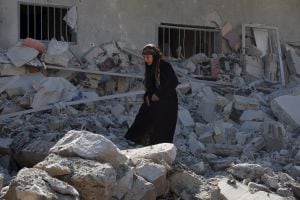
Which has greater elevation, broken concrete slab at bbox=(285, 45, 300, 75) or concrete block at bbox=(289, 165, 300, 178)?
broken concrete slab at bbox=(285, 45, 300, 75)

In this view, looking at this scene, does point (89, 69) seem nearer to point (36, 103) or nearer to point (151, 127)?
point (36, 103)

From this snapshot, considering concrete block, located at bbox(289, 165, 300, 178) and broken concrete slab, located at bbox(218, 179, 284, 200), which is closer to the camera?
broken concrete slab, located at bbox(218, 179, 284, 200)

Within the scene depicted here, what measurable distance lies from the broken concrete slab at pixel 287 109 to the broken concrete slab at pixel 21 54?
3886 millimetres

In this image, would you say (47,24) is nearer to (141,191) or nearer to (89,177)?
(141,191)

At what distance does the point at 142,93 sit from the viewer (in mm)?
10141

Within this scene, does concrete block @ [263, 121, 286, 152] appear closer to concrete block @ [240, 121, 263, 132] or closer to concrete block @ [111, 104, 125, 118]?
concrete block @ [240, 121, 263, 132]

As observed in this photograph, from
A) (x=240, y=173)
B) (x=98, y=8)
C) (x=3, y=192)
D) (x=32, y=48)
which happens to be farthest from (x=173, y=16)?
(x=3, y=192)

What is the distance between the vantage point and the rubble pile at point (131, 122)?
193 inches

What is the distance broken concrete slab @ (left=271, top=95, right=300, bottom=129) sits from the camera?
10.3 meters

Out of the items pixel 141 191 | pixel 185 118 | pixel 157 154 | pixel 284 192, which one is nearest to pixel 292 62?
pixel 185 118

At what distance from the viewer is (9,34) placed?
1008 centimetres

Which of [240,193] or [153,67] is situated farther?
[153,67]

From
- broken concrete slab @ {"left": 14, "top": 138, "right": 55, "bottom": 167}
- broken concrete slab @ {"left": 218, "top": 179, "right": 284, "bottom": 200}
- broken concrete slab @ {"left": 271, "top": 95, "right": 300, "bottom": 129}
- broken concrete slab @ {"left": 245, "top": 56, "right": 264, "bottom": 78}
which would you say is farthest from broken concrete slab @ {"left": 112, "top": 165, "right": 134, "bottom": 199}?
broken concrete slab @ {"left": 245, "top": 56, "right": 264, "bottom": 78}

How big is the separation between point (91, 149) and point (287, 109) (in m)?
6.13
